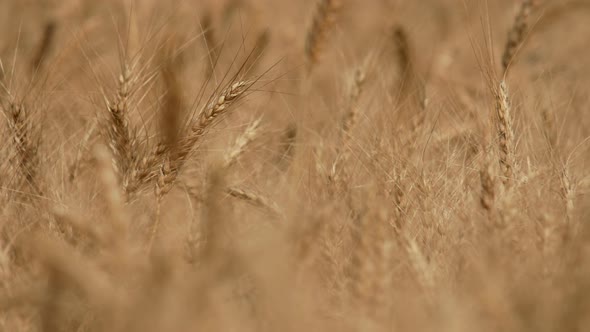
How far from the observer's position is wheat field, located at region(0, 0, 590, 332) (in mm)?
778

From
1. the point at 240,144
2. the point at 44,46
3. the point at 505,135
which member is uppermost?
the point at 505,135

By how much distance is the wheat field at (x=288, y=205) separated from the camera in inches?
30.6

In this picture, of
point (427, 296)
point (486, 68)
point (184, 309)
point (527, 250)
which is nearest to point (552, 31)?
point (486, 68)

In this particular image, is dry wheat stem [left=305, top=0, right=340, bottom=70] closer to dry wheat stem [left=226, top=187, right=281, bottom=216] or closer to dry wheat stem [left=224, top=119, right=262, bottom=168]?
dry wheat stem [left=224, top=119, right=262, bottom=168]

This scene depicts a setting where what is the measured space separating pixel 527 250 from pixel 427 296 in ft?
0.75

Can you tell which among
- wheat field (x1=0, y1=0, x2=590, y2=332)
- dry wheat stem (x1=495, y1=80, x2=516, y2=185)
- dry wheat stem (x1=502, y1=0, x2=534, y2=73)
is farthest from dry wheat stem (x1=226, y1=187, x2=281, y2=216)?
dry wheat stem (x1=502, y1=0, x2=534, y2=73)

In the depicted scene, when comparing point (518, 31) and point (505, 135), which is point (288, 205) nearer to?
point (505, 135)

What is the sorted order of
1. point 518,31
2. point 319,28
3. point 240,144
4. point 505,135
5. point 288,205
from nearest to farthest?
1. point 288,205
2. point 505,135
3. point 240,144
4. point 319,28
5. point 518,31

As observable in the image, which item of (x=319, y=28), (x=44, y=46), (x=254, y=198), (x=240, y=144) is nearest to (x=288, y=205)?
(x=254, y=198)

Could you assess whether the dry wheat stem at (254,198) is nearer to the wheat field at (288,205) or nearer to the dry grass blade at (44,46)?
the wheat field at (288,205)

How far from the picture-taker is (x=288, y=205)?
116 cm

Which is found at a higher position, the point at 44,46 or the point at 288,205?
the point at 288,205

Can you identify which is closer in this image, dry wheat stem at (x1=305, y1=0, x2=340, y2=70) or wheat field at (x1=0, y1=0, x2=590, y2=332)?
wheat field at (x1=0, y1=0, x2=590, y2=332)

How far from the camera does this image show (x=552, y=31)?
3.18 meters
